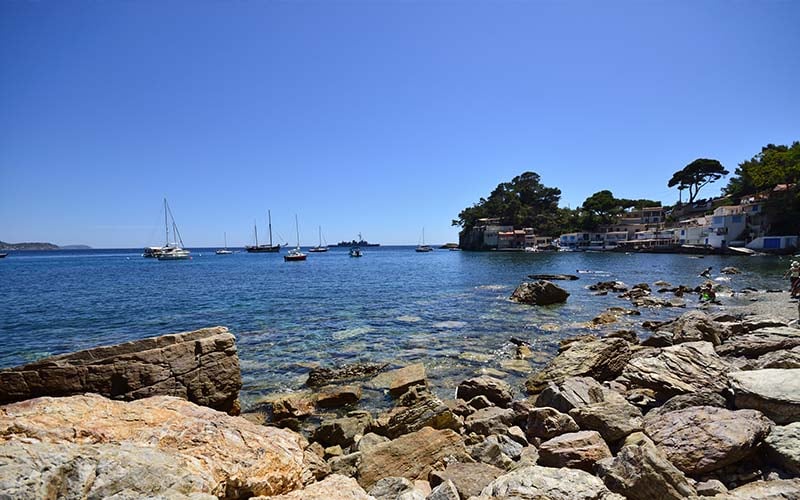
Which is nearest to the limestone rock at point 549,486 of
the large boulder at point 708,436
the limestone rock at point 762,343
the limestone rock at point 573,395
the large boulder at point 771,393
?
the large boulder at point 708,436

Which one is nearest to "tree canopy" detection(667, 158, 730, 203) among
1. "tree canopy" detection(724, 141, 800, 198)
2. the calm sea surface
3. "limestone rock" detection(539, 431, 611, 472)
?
"tree canopy" detection(724, 141, 800, 198)

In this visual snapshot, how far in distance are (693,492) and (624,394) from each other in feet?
15.2

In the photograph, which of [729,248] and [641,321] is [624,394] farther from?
[729,248]

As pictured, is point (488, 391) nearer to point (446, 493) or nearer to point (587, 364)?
point (587, 364)

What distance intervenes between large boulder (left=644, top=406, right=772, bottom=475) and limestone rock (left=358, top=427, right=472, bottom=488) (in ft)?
10.7

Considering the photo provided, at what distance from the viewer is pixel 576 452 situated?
5.70 m

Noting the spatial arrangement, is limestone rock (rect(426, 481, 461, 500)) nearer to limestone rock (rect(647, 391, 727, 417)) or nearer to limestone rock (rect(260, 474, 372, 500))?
limestone rock (rect(260, 474, 372, 500))

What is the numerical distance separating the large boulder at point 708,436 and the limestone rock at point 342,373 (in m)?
8.89

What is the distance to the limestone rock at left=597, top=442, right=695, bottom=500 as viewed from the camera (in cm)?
449

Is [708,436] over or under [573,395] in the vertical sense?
over

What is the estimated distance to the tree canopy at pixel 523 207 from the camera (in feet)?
460

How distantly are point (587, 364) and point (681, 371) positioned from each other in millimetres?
2937

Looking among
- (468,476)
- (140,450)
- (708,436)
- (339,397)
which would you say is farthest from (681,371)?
(140,450)

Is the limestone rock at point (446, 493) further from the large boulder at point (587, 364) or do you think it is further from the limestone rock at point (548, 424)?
the large boulder at point (587, 364)
